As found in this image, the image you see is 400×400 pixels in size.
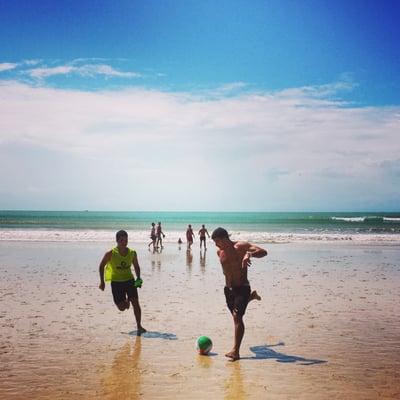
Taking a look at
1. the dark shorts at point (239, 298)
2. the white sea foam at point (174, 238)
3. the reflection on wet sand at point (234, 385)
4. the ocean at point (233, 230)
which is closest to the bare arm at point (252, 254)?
the dark shorts at point (239, 298)

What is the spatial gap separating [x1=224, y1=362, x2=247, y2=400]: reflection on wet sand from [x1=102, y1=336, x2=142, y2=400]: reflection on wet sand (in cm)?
109

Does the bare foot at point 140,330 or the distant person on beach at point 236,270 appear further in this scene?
the bare foot at point 140,330

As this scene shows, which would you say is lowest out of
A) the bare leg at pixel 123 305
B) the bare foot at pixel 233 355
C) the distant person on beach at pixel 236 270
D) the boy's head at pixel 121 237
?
the bare foot at pixel 233 355

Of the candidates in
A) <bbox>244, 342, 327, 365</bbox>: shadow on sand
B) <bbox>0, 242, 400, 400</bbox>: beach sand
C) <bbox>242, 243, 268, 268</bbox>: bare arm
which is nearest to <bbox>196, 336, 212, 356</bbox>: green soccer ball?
<bbox>0, 242, 400, 400</bbox>: beach sand

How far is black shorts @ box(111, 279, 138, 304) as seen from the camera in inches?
305

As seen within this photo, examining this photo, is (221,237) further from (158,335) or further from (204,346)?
(158,335)

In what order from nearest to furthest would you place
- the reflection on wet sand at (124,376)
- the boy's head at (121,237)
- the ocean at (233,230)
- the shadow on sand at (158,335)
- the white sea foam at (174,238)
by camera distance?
1. the reflection on wet sand at (124,376)
2. the shadow on sand at (158,335)
3. the boy's head at (121,237)
4. the white sea foam at (174,238)
5. the ocean at (233,230)

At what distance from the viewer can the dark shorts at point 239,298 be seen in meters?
6.51

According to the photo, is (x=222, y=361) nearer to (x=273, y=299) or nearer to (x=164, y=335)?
(x=164, y=335)

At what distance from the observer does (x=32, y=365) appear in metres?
5.96

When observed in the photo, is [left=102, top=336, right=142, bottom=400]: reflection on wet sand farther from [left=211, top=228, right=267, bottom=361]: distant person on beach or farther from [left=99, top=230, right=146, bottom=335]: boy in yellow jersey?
[left=211, top=228, right=267, bottom=361]: distant person on beach

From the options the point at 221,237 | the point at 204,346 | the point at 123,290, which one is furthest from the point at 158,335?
the point at 221,237

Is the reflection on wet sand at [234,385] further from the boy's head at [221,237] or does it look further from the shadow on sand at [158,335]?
the boy's head at [221,237]

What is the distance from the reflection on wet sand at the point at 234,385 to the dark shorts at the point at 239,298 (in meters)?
0.81
